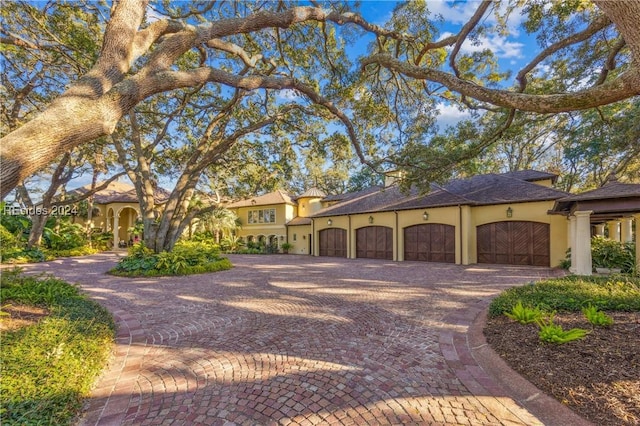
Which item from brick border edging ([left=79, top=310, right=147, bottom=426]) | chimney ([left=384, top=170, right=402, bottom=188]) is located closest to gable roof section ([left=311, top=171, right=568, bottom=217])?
chimney ([left=384, top=170, right=402, bottom=188])

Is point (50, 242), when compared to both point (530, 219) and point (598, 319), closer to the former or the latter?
point (598, 319)

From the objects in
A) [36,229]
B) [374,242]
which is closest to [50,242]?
[36,229]

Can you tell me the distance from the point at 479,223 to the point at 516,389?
13.7m

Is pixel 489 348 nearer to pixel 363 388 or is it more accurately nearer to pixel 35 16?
pixel 363 388

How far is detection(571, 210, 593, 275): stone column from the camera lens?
912 cm

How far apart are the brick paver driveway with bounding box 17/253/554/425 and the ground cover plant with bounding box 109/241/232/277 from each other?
370 centimetres

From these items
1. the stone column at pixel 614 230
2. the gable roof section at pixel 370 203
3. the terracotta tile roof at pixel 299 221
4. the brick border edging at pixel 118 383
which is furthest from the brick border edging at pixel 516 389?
the stone column at pixel 614 230

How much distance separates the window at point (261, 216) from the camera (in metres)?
27.4

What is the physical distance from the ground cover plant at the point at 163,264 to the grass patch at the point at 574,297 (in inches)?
424

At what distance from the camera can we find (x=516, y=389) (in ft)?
10.2

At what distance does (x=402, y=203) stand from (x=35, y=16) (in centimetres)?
1767

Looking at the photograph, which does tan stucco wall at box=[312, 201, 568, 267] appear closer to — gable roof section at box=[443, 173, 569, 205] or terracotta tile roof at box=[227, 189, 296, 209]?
gable roof section at box=[443, 173, 569, 205]

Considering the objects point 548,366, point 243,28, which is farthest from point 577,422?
point 243,28

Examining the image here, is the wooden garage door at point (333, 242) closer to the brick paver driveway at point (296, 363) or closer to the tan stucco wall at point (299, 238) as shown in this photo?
the tan stucco wall at point (299, 238)
